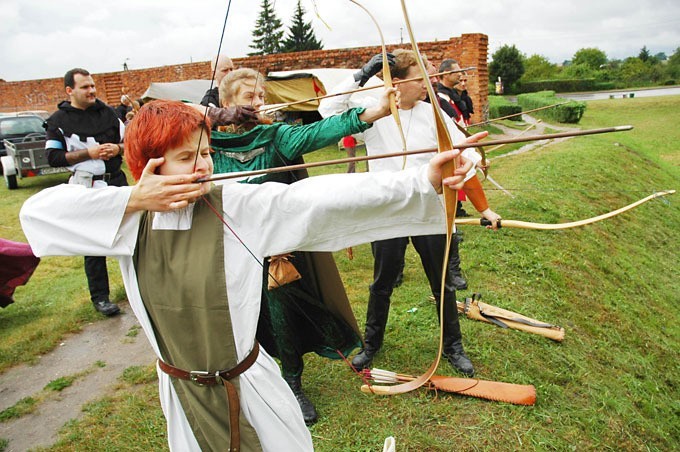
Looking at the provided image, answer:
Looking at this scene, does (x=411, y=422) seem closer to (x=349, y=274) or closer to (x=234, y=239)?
(x=234, y=239)

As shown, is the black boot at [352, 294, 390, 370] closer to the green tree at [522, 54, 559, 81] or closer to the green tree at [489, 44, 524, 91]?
the green tree at [489, 44, 524, 91]

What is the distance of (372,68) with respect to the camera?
2.96 meters

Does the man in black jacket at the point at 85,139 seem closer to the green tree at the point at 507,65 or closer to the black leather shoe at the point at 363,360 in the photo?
the black leather shoe at the point at 363,360

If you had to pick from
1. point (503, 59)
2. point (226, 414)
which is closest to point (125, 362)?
point (226, 414)

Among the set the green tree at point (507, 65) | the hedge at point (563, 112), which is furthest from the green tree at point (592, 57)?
the hedge at point (563, 112)

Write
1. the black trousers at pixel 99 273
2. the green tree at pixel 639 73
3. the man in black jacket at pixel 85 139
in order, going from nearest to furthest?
the man in black jacket at pixel 85 139 → the black trousers at pixel 99 273 → the green tree at pixel 639 73

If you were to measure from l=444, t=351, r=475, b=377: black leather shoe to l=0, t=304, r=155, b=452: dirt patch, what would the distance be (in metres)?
2.04

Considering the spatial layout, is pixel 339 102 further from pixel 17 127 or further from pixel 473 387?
pixel 17 127

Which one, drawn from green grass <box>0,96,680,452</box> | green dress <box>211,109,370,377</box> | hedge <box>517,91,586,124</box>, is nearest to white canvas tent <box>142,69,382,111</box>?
green grass <box>0,96,680,452</box>

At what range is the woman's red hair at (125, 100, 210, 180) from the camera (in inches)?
55.4

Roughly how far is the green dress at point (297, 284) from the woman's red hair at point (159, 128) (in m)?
0.90

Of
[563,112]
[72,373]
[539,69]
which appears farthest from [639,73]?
[72,373]

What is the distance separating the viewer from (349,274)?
4.97 m

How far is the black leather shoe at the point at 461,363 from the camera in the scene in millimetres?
3074
